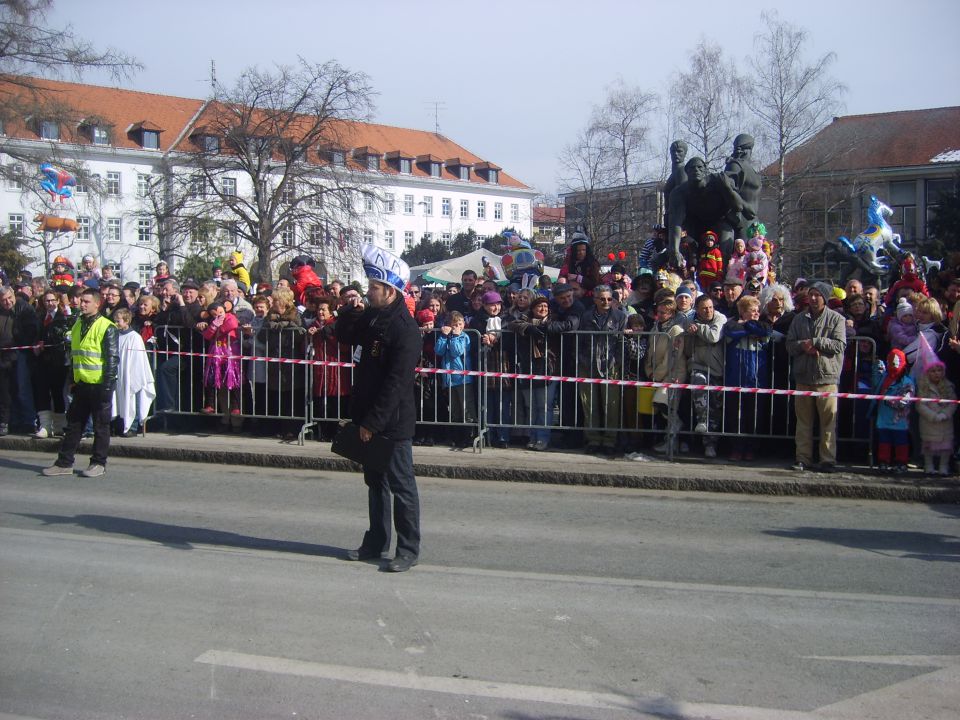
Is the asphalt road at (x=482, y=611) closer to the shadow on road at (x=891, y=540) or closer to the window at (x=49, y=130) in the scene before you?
the shadow on road at (x=891, y=540)

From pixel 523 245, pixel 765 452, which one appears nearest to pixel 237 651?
pixel 765 452

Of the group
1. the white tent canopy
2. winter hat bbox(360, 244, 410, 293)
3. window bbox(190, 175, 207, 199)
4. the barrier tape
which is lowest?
the barrier tape

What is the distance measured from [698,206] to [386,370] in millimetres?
7662

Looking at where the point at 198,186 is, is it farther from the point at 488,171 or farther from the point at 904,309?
the point at 488,171

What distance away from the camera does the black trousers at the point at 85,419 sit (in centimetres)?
984

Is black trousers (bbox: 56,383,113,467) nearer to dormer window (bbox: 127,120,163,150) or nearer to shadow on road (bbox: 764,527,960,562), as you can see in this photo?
shadow on road (bbox: 764,527,960,562)

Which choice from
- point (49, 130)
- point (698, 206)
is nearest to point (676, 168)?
point (698, 206)

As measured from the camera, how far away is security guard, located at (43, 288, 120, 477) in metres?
9.75

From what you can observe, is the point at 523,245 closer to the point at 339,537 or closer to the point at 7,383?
the point at 7,383

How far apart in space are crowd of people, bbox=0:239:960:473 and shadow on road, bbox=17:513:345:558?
8.93ft

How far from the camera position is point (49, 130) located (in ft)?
85.0

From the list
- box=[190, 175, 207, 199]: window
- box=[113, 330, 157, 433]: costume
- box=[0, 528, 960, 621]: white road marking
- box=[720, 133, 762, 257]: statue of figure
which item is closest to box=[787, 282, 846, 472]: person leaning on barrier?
box=[720, 133, 762, 257]: statue of figure

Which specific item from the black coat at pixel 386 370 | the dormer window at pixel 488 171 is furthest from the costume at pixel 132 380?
the dormer window at pixel 488 171

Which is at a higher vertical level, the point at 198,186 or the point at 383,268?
the point at 198,186
